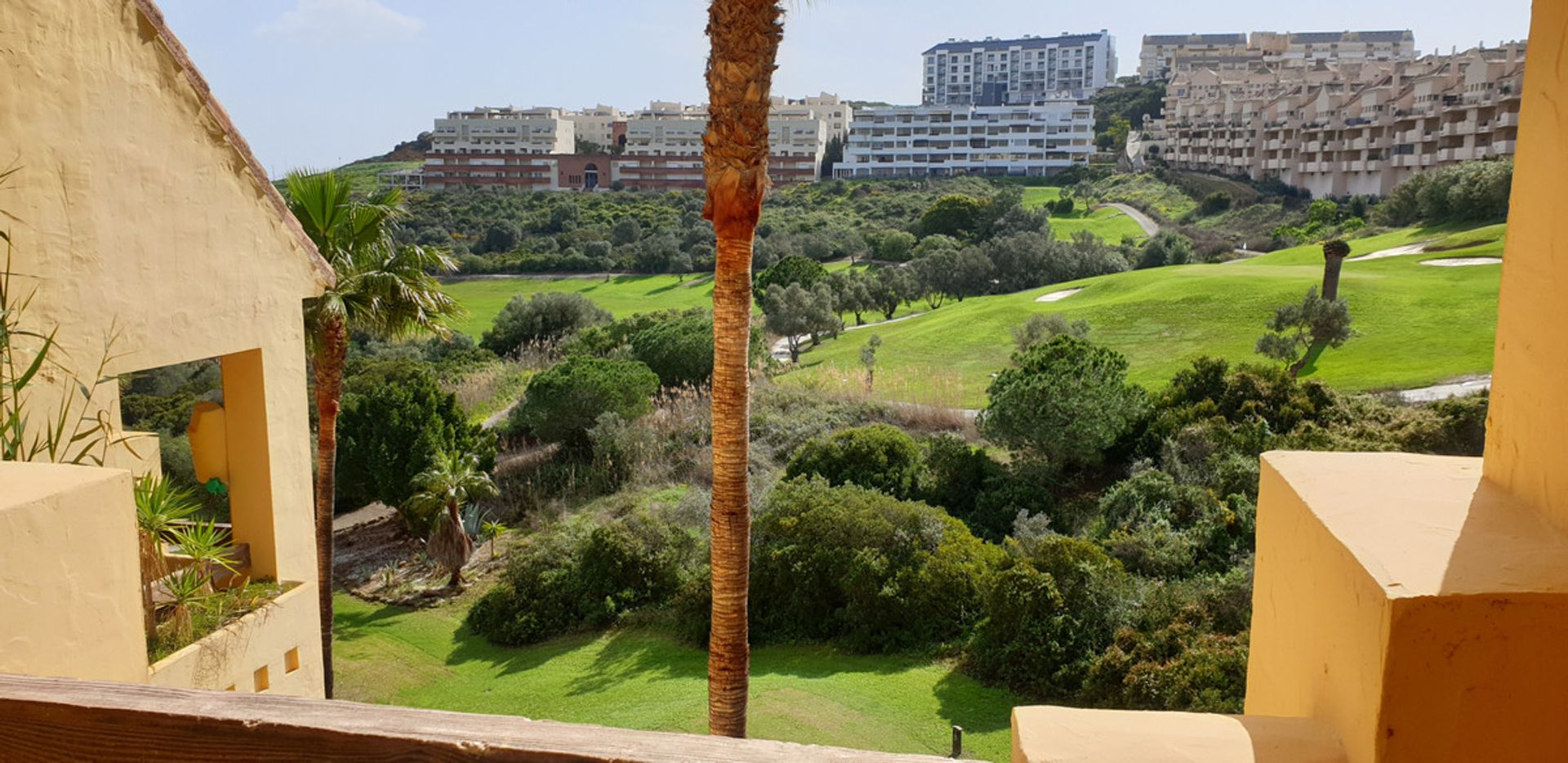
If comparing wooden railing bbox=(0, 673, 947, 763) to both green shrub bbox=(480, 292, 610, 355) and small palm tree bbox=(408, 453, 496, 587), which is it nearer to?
small palm tree bbox=(408, 453, 496, 587)

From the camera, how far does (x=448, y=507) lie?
1916cm

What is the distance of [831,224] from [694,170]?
31778 millimetres

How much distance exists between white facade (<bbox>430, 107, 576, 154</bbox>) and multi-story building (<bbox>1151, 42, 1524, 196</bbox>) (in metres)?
54.7

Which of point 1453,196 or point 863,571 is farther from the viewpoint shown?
point 1453,196

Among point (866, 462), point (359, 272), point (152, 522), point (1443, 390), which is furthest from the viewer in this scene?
point (1443, 390)

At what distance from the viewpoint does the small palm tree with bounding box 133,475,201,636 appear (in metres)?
6.93

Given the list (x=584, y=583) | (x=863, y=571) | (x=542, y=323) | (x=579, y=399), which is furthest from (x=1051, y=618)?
(x=542, y=323)

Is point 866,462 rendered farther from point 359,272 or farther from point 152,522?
point 152,522

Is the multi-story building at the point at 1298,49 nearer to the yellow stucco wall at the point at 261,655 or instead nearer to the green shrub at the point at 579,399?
the green shrub at the point at 579,399

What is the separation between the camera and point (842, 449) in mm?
20766

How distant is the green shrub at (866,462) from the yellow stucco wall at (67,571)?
17.0 metres

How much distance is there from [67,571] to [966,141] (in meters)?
108

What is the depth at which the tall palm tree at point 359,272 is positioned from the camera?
12875mm

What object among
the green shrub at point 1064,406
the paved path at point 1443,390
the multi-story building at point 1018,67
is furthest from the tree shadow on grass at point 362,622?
the multi-story building at point 1018,67
